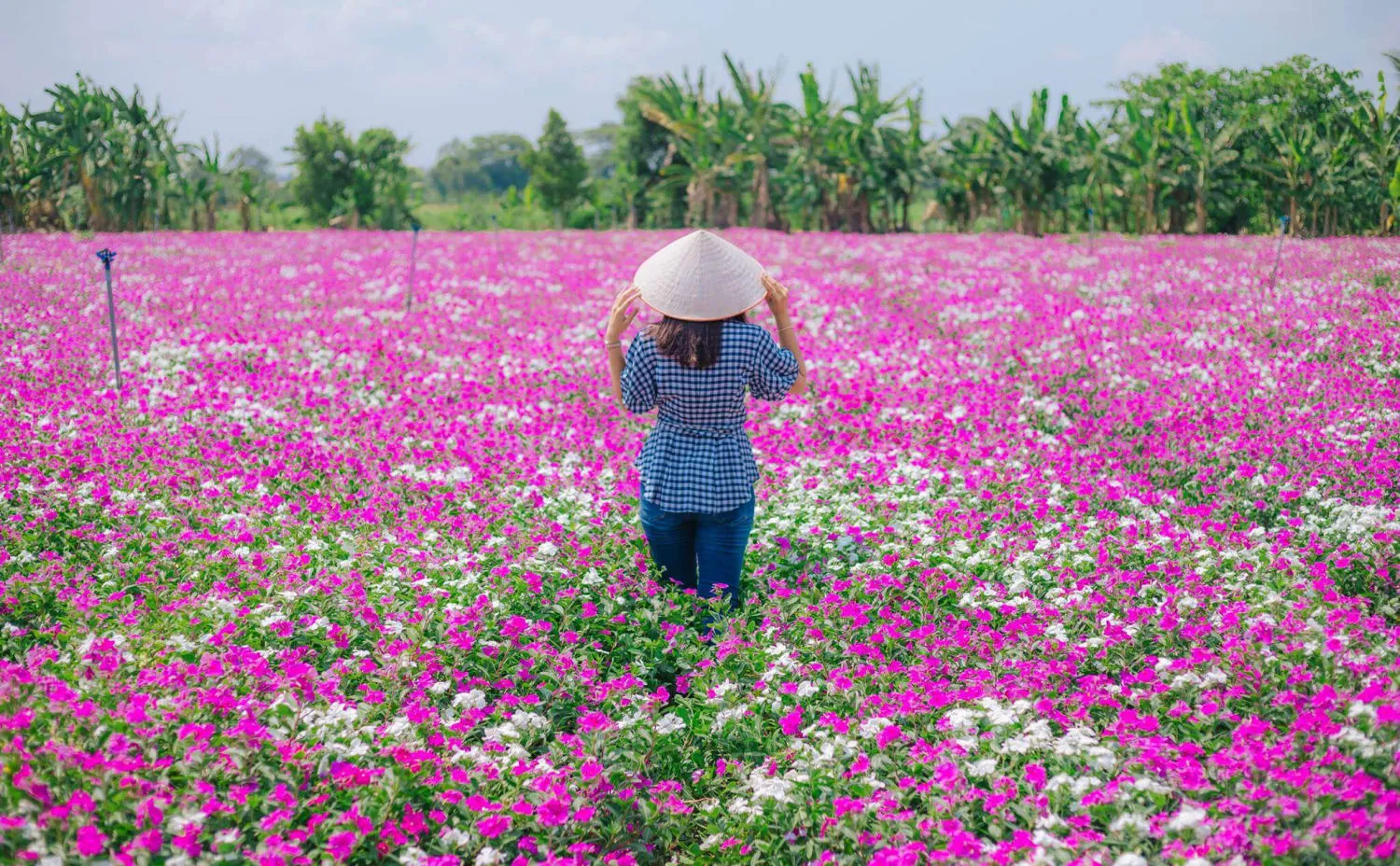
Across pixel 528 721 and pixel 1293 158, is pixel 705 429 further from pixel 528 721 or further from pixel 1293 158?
pixel 1293 158

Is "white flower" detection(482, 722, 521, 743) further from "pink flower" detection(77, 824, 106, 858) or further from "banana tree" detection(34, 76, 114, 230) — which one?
"banana tree" detection(34, 76, 114, 230)

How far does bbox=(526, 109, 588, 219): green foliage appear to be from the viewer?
42.8 m

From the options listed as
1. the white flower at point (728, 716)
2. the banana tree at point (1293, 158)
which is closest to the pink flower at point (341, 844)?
the white flower at point (728, 716)

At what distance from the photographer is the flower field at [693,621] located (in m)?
3.03

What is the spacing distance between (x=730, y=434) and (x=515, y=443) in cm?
321

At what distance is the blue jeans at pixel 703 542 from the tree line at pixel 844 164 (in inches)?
847

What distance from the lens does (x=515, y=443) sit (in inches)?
284

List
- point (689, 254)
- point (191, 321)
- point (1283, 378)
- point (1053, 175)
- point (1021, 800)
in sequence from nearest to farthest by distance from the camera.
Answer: point (1021, 800) → point (689, 254) → point (1283, 378) → point (191, 321) → point (1053, 175)

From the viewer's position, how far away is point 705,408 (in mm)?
4293

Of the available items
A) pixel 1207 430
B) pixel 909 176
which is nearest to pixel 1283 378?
pixel 1207 430

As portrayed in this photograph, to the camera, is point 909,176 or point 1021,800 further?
point 909,176

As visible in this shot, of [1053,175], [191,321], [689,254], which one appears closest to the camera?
[689,254]

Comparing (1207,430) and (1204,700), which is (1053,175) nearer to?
(1207,430)

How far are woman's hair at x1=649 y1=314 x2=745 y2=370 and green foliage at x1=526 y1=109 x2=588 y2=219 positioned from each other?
4108cm
